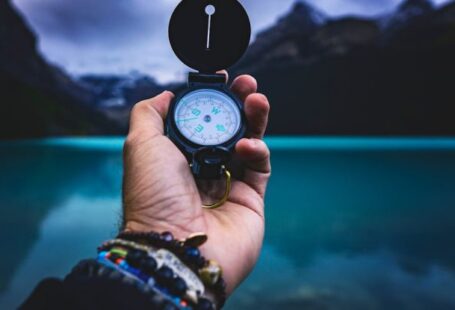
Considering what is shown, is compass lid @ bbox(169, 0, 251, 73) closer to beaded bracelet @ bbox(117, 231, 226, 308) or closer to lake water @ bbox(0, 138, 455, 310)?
lake water @ bbox(0, 138, 455, 310)

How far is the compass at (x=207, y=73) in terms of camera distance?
1583 mm

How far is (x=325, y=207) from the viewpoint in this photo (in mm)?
11336

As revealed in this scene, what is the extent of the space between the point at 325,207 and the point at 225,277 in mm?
10630

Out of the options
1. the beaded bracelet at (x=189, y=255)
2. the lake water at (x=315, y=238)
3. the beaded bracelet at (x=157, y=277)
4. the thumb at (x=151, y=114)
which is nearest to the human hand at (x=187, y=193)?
the thumb at (x=151, y=114)

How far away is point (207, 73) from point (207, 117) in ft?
0.65

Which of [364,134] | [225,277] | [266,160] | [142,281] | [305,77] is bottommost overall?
[364,134]

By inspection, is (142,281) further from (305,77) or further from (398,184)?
(305,77)

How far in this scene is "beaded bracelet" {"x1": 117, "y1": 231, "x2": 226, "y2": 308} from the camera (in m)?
1.00

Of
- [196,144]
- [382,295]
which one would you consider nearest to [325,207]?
[382,295]

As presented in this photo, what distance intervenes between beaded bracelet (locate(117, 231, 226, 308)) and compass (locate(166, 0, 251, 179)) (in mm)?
546

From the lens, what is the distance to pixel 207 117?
163cm

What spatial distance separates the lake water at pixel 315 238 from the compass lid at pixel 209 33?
754mm

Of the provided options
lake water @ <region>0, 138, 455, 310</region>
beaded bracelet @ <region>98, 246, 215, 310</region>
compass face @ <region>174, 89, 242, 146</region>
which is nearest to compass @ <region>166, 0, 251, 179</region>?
compass face @ <region>174, 89, 242, 146</region>

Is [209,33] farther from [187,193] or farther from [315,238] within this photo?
[315,238]
